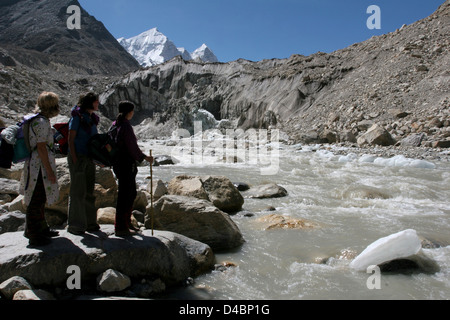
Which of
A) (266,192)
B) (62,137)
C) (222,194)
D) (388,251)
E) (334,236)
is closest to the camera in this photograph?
(62,137)

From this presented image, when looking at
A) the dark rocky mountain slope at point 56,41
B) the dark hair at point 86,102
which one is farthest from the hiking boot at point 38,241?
the dark rocky mountain slope at point 56,41

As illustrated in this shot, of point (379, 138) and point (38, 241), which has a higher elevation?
point (379, 138)

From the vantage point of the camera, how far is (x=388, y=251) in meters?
3.95

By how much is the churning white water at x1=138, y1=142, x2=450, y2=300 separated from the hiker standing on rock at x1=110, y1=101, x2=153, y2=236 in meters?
1.08

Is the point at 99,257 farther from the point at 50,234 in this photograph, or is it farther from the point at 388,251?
the point at 388,251

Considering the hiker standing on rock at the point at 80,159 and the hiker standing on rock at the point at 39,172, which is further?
the hiker standing on rock at the point at 80,159

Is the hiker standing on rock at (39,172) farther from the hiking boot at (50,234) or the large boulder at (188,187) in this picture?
the large boulder at (188,187)

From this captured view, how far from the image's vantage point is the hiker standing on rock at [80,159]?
10.9ft

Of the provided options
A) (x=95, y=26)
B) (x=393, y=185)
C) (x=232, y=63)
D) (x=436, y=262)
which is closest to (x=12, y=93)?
(x=393, y=185)

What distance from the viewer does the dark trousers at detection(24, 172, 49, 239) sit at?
311 cm

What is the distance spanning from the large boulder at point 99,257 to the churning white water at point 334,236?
317 mm

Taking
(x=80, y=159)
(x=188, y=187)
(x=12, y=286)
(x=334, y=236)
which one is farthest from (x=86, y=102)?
(x=334, y=236)

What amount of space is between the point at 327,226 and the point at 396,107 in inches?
746

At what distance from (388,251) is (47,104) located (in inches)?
170
